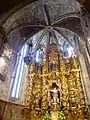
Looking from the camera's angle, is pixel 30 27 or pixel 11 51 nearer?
pixel 11 51

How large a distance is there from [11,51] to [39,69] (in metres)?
2.86

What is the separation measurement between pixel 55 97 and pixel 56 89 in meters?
0.69

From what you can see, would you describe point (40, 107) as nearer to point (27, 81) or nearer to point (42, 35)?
point (27, 81)

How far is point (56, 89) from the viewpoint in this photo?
12.6 metres

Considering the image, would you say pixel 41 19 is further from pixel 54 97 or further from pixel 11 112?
pixel 11 112

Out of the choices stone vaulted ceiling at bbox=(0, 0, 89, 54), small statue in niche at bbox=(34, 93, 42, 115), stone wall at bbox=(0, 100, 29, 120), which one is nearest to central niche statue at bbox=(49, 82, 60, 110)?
small statue in niche at bbox=(34, 93, 42, 115)

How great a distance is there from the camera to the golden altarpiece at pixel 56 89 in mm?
11406

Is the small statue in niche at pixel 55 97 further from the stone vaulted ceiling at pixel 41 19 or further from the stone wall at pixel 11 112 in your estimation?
the stone vaulted ceiling at pixel 41 19

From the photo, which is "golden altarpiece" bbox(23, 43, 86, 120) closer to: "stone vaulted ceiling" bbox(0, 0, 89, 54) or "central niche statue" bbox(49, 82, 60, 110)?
"central niche statue" bbox(49, 82, 60, 110)

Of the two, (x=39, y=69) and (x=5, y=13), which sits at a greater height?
(x=5, y=13)

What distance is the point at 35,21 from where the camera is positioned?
43.3 ft

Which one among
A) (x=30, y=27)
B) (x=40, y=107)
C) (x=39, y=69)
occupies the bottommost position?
(x=40, y=107)

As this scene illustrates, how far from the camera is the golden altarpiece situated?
11.4 m

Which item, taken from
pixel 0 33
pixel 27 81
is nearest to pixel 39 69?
pixel 27 81
